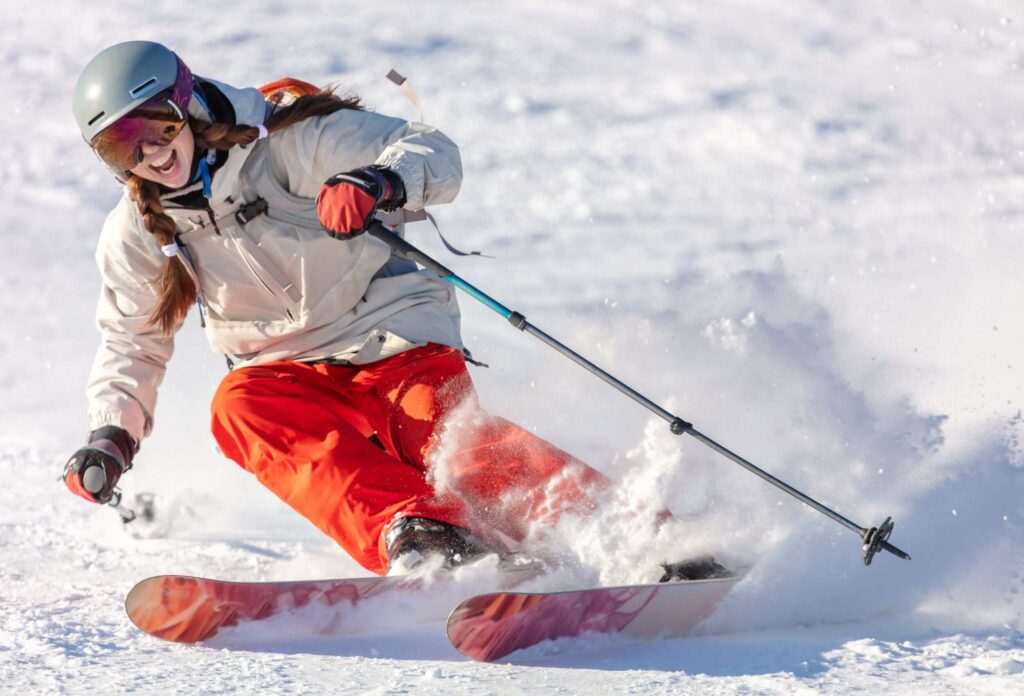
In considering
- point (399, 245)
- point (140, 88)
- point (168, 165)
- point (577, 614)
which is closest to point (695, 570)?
point (577, 614)

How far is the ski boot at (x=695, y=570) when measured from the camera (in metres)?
2.82

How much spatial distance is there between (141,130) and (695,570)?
179 centimetres

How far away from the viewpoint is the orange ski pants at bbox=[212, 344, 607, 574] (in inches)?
115

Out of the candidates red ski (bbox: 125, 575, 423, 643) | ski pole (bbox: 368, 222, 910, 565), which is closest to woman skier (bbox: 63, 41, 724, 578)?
ski pole (bbox: 368, 222, 910, 565)

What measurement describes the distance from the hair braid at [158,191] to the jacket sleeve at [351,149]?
0.04 metres

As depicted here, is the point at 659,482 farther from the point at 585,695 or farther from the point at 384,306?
the point at 585,695

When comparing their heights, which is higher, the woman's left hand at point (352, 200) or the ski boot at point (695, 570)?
the woman's left hand at point (352, 200)

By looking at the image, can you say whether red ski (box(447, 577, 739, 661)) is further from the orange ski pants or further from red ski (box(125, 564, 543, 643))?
the orange ski pants

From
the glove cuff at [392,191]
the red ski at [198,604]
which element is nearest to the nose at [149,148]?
the glove cuff at [392,191]

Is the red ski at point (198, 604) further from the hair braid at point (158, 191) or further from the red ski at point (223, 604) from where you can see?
the hair braid at point (158, 191)

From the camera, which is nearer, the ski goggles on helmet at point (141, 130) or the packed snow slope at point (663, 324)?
the packed snow slope at point (663, 324)

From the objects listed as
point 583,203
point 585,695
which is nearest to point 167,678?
point 585,695

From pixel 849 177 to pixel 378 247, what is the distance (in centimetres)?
579

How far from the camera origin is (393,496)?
9.53 ft
